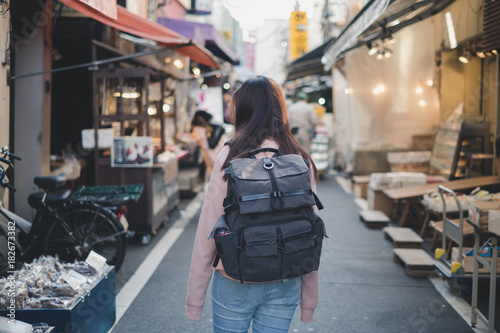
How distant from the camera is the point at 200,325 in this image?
4.81m

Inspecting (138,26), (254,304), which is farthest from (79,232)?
(254,304)

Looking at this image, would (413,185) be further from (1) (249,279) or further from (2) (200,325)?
(1) (249,279)

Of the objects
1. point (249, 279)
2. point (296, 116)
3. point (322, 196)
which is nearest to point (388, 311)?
point (249, 279)

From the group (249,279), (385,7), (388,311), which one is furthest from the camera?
(385,7)

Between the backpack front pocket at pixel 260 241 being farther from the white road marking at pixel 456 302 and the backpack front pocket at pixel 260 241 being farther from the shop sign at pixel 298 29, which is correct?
the shop sign at pixel 298 29

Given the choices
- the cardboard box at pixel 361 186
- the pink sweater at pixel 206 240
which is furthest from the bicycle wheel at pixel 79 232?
the cardboard box at pixel 361 186

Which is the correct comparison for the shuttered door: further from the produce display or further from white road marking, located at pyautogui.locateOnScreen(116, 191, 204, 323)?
the produce display

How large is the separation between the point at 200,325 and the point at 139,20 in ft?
14.4

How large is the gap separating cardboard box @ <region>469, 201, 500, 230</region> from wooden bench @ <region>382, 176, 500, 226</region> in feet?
9.91

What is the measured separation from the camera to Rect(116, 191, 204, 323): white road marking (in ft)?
17.6

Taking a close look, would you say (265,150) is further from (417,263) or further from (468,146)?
(468,146)

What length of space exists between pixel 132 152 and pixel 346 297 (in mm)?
4132

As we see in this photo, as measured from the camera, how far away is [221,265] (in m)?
2.54

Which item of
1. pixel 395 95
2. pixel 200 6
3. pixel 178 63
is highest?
pixel 200 6
